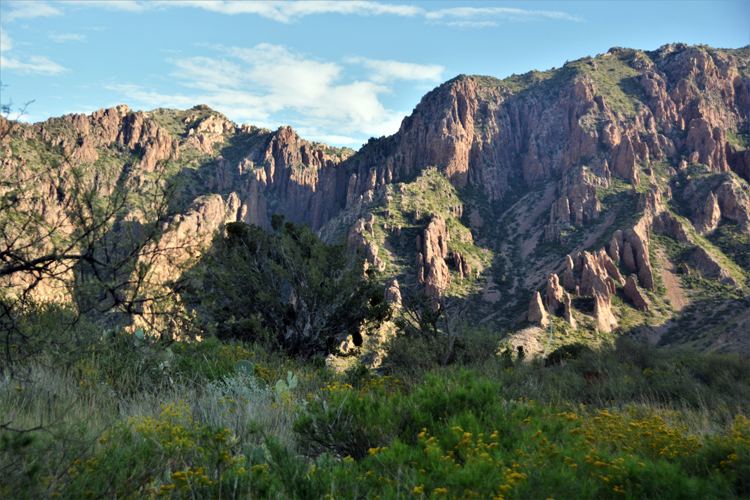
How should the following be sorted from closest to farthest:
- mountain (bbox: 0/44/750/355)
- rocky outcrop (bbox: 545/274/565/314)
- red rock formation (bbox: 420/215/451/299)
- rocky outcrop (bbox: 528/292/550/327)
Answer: rocky outcrop (bbox: 528/292/550/327)
rocky outcrop (bbox: 545/274/565/314)
mountain (bbox: 0/44/750/355)
red rock formation (bbox: 420/215/451/299)

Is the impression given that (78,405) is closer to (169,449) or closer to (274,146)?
(169,449)

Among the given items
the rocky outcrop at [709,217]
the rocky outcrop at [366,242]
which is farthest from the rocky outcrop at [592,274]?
the rocky outcrop at [366,242]

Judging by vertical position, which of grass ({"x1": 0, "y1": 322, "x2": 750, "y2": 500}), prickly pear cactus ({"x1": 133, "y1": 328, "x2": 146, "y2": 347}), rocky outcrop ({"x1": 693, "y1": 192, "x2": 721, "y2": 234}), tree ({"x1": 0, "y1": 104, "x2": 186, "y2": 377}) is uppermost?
rocky outcrop ({"x1": 693, "y1": 192, "x2": 721, "y2": 234})

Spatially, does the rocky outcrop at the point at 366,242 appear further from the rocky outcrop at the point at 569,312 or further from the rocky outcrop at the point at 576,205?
the rocky outcrop at the point at 576,205

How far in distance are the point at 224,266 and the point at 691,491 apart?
19.0m

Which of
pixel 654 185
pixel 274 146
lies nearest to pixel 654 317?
pixel 654 185

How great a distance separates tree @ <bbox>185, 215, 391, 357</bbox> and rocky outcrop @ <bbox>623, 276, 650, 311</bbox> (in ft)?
179

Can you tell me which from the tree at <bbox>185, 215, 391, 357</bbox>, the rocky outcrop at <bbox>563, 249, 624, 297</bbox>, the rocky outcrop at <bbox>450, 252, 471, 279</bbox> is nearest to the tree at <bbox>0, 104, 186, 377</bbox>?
the tree at <bbox>185, 215, 391, 357</bbox>

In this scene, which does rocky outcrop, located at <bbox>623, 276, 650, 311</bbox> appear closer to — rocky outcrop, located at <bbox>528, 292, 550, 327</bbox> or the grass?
rocky outcrop, located at <bbox>528, 292, 550, 327</bbox>

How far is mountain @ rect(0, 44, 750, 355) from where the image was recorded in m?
55.6

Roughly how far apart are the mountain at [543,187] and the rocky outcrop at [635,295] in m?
0.21

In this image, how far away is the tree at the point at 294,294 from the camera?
16.2 m

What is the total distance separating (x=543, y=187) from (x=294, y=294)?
102739 mm

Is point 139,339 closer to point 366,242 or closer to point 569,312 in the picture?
point 569,312
